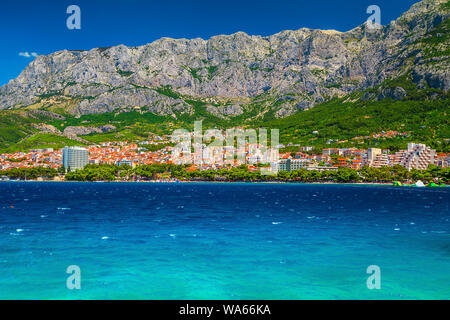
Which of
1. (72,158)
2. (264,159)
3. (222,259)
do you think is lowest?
(222,259)

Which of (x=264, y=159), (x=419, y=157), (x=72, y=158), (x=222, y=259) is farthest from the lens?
(x=264, y=159)

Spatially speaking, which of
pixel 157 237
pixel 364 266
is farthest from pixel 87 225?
pixel 364 266

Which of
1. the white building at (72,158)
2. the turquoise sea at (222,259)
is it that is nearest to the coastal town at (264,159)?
the white building at (72,158)

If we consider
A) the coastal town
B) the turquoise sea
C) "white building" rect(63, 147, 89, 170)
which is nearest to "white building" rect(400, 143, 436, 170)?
the coastal town

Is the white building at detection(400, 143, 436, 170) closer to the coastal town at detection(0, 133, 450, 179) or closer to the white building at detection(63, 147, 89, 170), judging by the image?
the coastal town at detection(0, 133, 450, 179)

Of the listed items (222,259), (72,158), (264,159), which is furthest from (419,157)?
(72,158)

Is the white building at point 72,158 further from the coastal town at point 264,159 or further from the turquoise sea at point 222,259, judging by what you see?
the turquoise sea at point 222,259

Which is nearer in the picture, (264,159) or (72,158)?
(72,158)

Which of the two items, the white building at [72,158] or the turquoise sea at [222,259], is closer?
the turquoise sea at [222,259]

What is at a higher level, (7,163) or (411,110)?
(411,110)

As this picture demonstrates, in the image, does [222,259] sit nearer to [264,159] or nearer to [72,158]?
[264,159]
